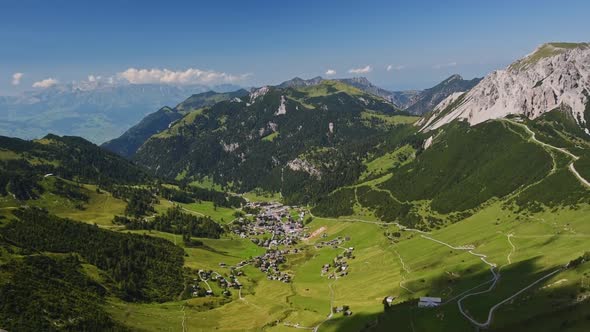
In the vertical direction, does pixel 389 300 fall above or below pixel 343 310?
above

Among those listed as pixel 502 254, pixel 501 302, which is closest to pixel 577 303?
pixel 501 302

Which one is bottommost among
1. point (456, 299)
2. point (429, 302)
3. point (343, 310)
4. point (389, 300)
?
point (343, 310)

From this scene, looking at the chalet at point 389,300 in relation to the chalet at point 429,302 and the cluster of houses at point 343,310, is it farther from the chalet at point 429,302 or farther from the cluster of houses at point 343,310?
the chalet at point 429,302

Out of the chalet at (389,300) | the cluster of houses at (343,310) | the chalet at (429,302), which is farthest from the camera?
the cluster of houses at (343,310)

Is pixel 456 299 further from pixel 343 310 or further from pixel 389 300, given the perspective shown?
pixel 343 310

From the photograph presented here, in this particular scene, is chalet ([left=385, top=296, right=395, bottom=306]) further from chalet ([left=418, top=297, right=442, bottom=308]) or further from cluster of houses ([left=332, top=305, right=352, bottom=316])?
chalet ([left=418, top=297, right=442, bottom=308])

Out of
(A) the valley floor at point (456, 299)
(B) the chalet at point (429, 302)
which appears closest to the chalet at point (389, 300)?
(A) the valley floor at point (456, 299)

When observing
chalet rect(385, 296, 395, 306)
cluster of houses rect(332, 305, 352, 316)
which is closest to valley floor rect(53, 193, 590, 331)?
cluster of houses rect(332, 305, 352, 316)

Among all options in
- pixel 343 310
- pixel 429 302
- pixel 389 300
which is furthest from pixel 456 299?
pixel 343 310

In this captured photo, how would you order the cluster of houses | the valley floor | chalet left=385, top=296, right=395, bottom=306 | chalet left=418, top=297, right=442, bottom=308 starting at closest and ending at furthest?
the valley floor → chalet left=418, top=297, right=442, bottom=308 → chalet left=385, top=296, right=395, bottom=306 → the cluster of houses

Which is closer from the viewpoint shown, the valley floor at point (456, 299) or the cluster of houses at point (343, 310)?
the valley floor at point (456, 299)

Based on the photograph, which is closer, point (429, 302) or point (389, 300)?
point (429, 302)

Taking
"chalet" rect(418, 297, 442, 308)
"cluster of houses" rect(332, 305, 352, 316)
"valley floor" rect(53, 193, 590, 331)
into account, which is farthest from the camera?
"cluster of houses" rect(332, 305, 352, 316)
